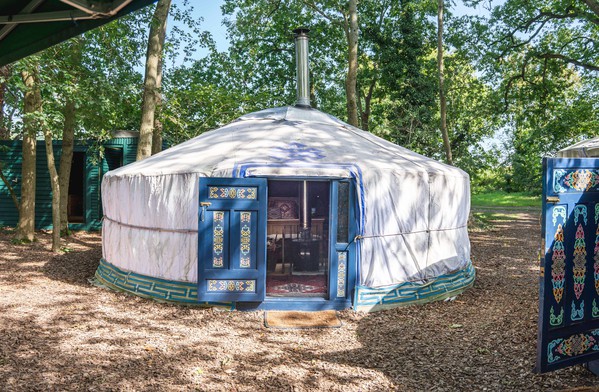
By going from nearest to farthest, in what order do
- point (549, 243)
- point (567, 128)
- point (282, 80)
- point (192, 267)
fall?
point (549, 243) → point (192, 267) → point (567, 128) → point (282, 80)

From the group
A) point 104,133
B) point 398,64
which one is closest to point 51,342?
point 104,133

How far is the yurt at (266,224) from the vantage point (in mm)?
4672

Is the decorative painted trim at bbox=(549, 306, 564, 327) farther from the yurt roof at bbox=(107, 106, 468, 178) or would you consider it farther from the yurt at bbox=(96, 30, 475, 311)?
the yurt roof at bbox=(107, 106, 468, 178)

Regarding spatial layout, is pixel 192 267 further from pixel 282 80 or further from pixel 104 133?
pixel 282 80

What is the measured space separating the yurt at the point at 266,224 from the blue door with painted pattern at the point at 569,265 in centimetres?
208

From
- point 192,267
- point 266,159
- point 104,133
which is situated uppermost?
point 104,133

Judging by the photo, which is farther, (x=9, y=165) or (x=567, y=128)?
(x=567, y=128)

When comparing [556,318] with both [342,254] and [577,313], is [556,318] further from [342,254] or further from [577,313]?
[342,254]

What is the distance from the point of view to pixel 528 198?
78.4ft

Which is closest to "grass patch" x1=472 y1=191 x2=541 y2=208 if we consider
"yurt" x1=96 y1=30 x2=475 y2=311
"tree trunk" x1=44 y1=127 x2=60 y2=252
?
"yurt" x1=96 y1=30 x2=475 y2=311

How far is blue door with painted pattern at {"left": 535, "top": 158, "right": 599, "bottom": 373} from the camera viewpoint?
9.68 ft

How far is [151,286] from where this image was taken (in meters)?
5.11

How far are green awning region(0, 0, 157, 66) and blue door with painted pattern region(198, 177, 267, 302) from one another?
2.68 m

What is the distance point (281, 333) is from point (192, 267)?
1.31m
